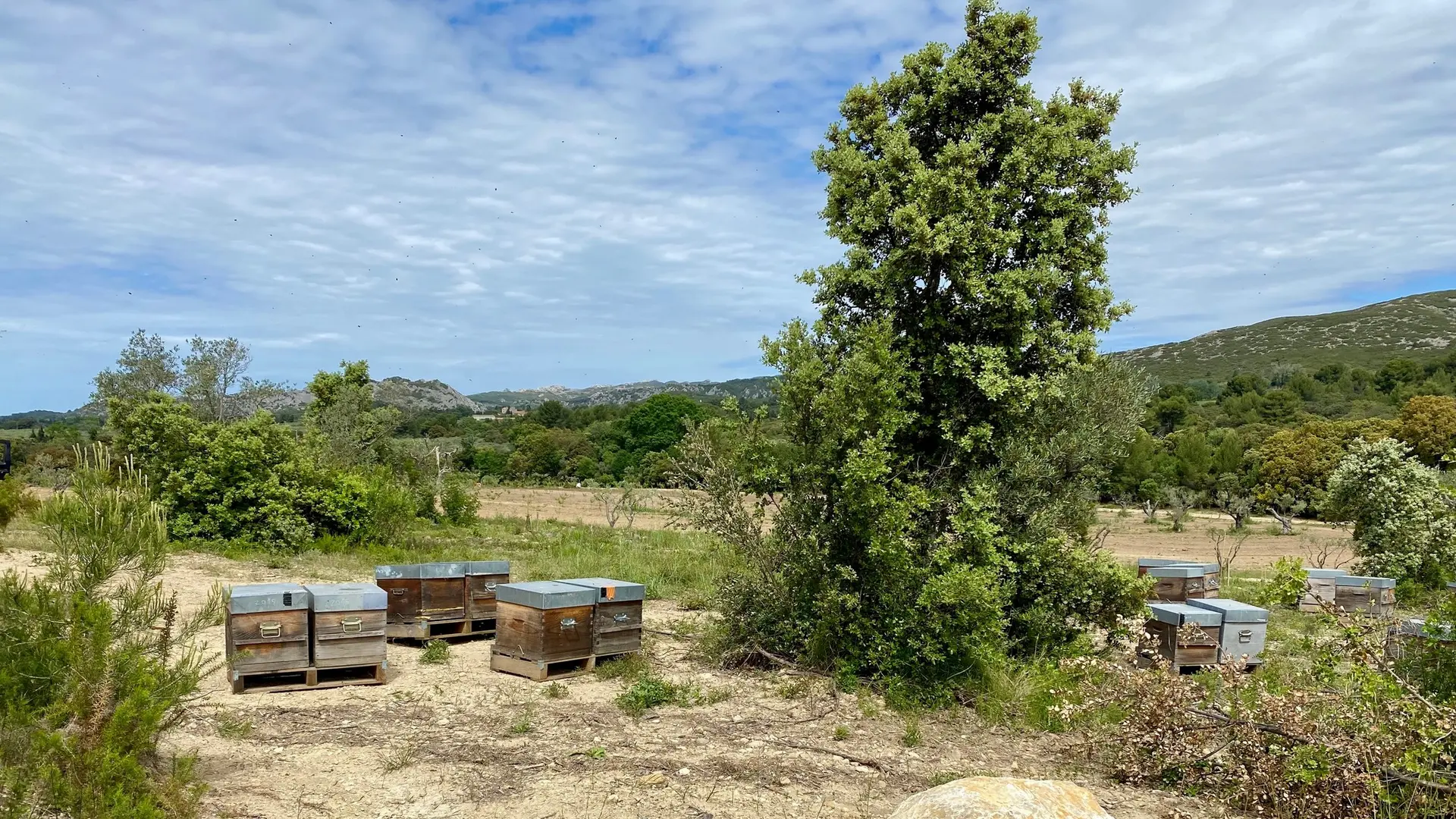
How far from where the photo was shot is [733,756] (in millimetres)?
7543

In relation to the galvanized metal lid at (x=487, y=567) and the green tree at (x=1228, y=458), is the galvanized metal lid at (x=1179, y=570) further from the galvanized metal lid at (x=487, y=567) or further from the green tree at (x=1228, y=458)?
the green tree at (x=1228, y=458)

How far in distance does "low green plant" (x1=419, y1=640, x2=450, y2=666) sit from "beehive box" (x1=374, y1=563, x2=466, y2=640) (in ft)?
1.47

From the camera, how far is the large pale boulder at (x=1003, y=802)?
4805 mm

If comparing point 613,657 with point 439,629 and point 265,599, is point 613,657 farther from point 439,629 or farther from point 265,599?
point 265,599

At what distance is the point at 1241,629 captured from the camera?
10664mm

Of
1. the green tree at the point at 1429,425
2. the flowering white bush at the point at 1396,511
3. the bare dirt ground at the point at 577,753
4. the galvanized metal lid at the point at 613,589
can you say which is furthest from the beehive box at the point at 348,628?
the green tree at the point at 1429,425

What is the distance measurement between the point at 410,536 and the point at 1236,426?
56391 mm

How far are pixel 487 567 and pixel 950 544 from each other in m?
6.11

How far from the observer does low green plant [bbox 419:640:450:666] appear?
10.7 metres

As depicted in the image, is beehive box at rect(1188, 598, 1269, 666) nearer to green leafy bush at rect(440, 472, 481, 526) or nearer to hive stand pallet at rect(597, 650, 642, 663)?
hive stand pallet at rect(597, 650, 642, 663)

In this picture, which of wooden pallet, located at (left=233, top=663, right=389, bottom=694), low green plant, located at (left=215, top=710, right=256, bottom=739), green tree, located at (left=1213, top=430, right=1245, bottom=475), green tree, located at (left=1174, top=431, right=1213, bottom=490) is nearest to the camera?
low green plant, located at (left=215, top=710, right=256, bottom=739)

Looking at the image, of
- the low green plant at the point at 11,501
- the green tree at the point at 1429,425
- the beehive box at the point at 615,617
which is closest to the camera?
the beehive box at the point at 615,617

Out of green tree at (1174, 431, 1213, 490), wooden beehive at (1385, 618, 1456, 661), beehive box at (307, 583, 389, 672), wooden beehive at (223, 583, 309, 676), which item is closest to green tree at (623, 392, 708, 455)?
green tree at (1174, 431, 1213, 490)

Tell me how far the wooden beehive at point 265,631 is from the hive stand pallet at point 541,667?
6.64 feet
